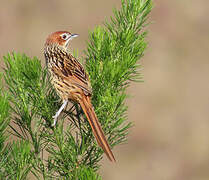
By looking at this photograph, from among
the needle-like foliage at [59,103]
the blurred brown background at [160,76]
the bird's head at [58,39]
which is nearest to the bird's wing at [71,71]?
the bird's head at [58,39]

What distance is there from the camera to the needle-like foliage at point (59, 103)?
2.18m

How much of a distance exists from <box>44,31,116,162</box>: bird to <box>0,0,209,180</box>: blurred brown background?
568 cm

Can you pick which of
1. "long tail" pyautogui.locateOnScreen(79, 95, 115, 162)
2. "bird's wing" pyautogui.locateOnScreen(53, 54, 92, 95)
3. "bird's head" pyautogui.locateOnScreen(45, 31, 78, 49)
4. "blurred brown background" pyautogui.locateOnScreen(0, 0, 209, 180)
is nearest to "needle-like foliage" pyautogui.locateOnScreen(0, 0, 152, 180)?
"long tail" pyautogui.locateOnScreen(79, 95, 115, 162)

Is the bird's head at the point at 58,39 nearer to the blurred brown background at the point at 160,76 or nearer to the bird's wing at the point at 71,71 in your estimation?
the bird's wing at the point at 71,71

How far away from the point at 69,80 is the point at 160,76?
24.6ft

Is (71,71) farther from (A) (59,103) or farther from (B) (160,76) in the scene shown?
(B) (160,76)

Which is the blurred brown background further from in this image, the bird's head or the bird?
the bird

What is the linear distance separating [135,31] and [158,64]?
26.8 ft

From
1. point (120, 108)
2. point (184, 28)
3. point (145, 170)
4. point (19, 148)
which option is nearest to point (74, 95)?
point (120, 108)

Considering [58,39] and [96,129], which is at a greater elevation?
[58,39]

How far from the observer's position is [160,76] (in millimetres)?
10383

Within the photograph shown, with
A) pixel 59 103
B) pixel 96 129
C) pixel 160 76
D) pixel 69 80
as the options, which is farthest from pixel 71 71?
pixel 160 76

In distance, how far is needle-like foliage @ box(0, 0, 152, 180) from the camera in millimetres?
2176

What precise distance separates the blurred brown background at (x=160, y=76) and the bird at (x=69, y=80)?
5676 millimetres
